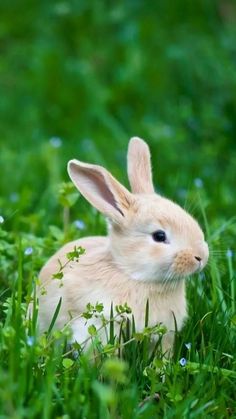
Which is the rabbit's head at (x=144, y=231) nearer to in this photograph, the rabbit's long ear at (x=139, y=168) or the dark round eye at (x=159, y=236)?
the dark round eye at (x=159, y=236)

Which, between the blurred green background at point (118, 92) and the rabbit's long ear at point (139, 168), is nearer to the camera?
the rabbit's long ear at point (139, 168)

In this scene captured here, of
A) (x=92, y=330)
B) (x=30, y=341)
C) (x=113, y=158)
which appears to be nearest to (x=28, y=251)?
(x=92, y=330)

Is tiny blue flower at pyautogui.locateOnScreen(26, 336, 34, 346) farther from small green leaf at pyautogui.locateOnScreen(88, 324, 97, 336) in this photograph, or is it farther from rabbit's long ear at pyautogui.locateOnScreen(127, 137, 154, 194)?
rabbit's long ear at pyautogui.locateOnScreen(127, 137, 154, 194)

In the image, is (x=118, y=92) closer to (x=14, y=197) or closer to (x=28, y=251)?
(x=14, y=197)

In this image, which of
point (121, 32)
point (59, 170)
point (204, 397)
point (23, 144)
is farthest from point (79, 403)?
point (121, 32)

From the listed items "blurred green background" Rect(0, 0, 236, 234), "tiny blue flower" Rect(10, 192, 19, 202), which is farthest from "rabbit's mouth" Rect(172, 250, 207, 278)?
"blurred green background" Rect(0, 0, 236, 234)

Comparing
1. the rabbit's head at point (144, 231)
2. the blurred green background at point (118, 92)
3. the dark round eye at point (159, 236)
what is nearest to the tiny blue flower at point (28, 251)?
the rabbit's head at point (144, 231)

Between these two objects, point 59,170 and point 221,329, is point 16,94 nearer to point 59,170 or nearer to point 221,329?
point 59,170
